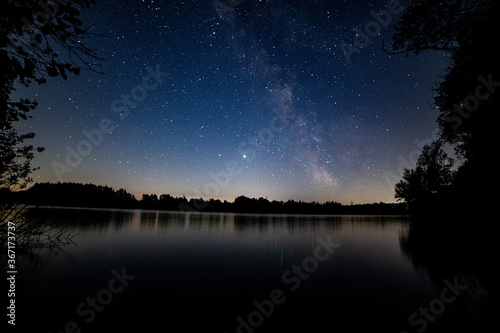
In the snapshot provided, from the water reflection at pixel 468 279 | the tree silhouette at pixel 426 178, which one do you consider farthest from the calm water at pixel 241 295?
the tree silhouette at pixel 426 178

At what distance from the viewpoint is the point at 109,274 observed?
7984 millimetres

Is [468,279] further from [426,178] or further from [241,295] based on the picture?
[426,178]

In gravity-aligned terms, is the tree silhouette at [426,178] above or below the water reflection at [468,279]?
above

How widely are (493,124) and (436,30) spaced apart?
6515mm

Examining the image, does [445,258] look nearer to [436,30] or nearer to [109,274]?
[436,30]

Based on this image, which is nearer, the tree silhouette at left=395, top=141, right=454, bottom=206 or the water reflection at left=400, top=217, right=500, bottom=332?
the water reflection at left=400, top=217, right=500, bottom=332

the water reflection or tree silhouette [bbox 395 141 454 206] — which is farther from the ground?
tree silhouette [bbox 395 141 454 206]

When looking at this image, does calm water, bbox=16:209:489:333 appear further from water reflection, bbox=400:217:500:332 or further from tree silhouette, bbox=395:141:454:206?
tree silhouette, bbox=395:141:454:206

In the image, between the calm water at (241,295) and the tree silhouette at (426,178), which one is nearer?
the calm water at (241,295)

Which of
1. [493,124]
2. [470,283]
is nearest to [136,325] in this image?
[470,283]

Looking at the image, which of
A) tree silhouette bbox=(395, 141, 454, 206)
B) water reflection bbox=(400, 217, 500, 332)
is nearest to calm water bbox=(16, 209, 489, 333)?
water reflection bbox=(400, 217, 500, 332)

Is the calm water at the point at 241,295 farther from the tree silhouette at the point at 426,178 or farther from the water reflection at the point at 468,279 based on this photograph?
the tree silhouette at the point at 426,178

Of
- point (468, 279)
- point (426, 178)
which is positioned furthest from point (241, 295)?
point (426, 178)

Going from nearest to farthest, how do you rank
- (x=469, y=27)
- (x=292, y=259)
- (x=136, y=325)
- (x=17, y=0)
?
1. (x=17, y=0)
2. (x=469, y=27)
3. (x=136, y=325)
4. (x=292, y=259)
